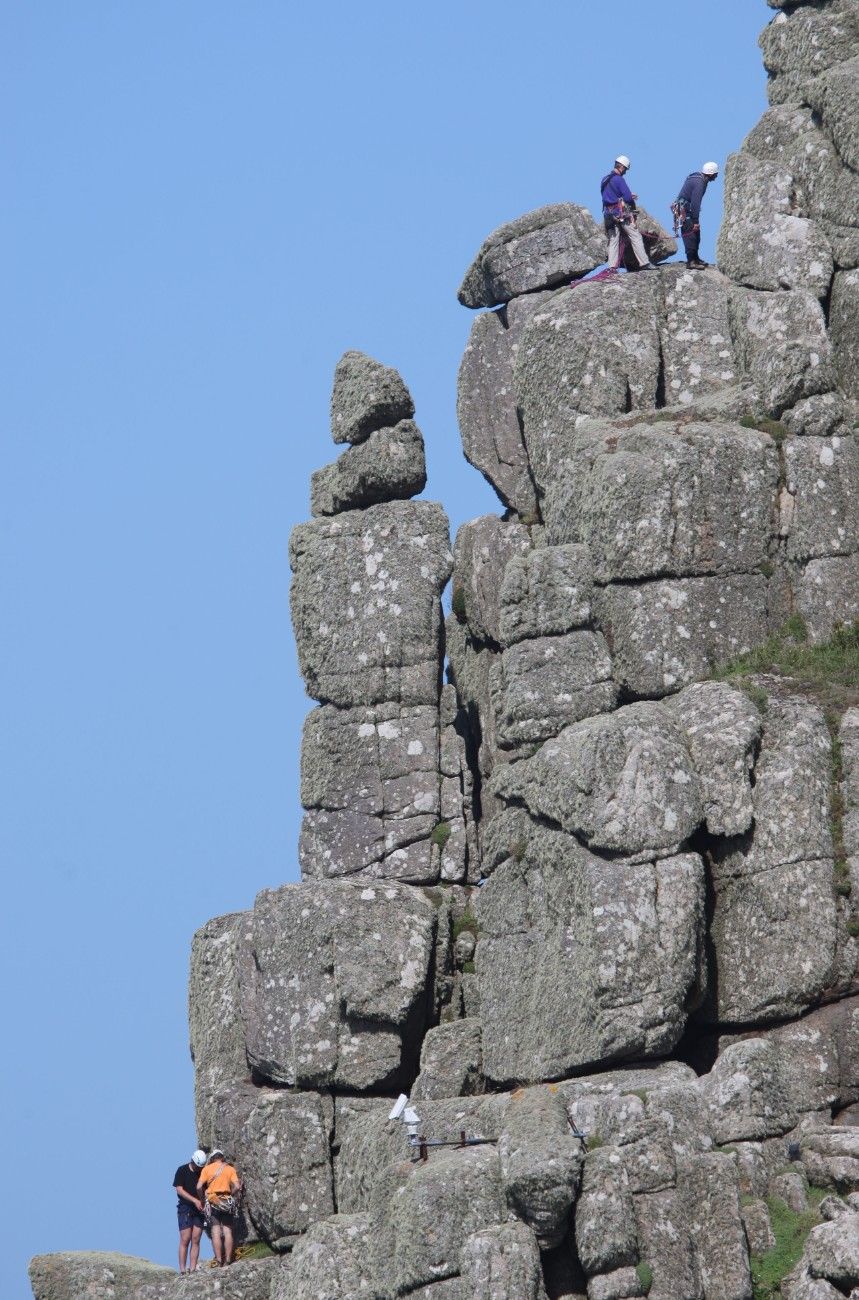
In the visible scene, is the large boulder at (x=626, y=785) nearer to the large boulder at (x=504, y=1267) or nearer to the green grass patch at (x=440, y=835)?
the green grass patch at (x=440, y=835)

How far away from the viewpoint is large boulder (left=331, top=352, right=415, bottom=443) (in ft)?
215

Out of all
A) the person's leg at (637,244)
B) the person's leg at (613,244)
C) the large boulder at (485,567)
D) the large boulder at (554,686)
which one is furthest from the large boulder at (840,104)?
the large boulder at (554,686)

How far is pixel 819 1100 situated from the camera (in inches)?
2101

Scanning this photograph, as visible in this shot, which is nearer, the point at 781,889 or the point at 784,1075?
the point at 784,1075

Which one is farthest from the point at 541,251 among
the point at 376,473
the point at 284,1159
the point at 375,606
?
the point at 284,1159

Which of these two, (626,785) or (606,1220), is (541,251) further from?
(606,1220)

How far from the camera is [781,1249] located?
49.1 m

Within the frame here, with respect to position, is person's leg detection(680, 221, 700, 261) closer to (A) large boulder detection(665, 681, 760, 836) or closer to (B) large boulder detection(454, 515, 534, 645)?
(B) large boulder detection(454, 515, 534, 645)

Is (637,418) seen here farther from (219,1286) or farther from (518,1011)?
(219,1286)

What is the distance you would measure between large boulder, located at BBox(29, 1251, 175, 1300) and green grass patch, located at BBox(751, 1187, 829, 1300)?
1407cm

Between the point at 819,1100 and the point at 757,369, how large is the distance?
15.7 meters

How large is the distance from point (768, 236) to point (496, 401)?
279 inches

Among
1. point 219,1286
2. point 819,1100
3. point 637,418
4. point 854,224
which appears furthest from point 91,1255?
point 854,224

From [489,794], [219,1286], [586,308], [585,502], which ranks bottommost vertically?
[219,1286]
